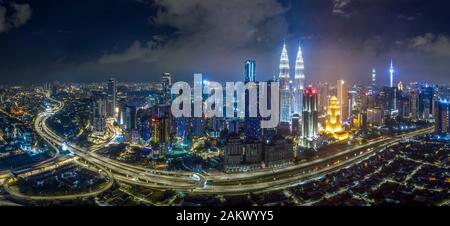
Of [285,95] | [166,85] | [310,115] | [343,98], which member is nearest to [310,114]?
[310,115]

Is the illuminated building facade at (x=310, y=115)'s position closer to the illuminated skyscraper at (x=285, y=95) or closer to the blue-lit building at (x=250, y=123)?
the illuminated skyscraper at (x=285, y=95)

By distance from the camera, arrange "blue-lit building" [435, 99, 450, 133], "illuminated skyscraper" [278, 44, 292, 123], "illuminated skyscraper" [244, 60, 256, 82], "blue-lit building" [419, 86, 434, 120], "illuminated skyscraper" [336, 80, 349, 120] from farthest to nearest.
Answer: "illuminated skyscraper" [336, 80, 349, 120] → "blue-lit building" [419, 86, 434, 120] → "illuminated skyscraper" [278, 44, 292, 123] → "blue-lit building" [435, 99, 450, 133] → "illuminated skyscraper" [244, 60, 256, 82]

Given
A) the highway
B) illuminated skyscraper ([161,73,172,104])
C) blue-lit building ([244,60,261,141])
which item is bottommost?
the highway

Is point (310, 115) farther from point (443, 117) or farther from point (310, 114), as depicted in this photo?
point (443, 117)

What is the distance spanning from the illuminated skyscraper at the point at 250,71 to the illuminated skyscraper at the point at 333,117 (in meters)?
3.25

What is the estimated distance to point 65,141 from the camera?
23.4ft

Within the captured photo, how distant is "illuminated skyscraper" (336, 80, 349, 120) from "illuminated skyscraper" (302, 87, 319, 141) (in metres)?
1.45

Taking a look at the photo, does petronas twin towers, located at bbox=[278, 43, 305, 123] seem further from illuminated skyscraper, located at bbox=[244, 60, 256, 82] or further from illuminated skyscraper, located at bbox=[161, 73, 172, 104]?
illuminated skyscraper, located at bbox=[161, 73, 172, 104]

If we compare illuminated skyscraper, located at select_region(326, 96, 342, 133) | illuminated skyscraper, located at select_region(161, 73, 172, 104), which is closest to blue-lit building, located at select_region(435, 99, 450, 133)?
illuminated skyscraper, located at select_region(326, 96, 342, 133)

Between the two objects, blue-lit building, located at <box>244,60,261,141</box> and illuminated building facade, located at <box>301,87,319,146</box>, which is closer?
blue-lit building, located at <box>244,60,261,141</box>

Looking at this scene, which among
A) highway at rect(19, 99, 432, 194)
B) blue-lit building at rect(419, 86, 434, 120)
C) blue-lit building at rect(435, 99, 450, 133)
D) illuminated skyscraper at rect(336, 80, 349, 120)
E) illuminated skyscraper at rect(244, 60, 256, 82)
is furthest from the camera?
illuminated skyscraper at rect(336, 80, 349, 120)

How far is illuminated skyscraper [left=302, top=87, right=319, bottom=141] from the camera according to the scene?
873 centimetres

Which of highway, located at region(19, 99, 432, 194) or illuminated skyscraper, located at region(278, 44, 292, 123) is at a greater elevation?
illuminated skyscraper, located at region(278, 44, 292, 123)
